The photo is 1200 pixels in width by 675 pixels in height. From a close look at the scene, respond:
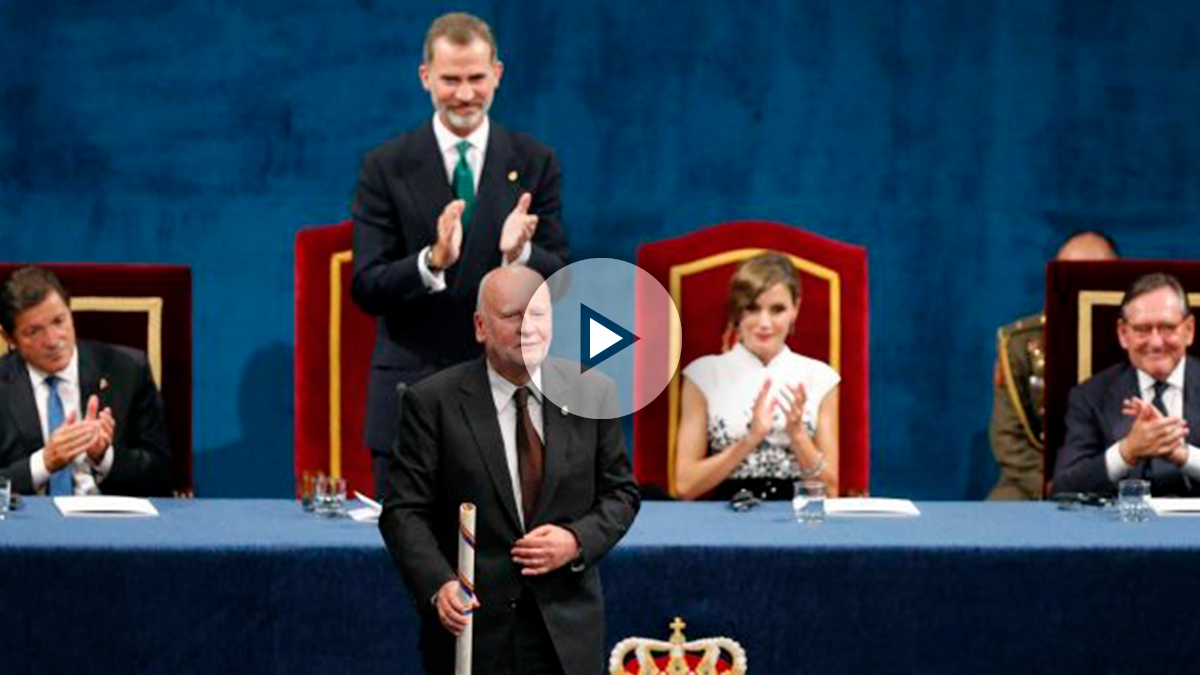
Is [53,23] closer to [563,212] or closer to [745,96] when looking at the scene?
[563,212]

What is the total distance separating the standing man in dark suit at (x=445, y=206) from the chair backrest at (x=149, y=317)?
529mm

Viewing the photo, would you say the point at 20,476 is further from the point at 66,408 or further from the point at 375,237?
the point at 375,237

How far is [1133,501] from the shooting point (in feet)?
15.4

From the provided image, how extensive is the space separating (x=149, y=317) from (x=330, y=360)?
1.81 ft

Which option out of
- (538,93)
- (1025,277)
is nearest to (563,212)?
(538,93)

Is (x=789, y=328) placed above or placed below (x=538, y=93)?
below

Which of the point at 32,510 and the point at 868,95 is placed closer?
the point at 32,510

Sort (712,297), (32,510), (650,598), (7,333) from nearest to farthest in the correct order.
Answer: (650,598), (32,510), (7,333), (712,297)

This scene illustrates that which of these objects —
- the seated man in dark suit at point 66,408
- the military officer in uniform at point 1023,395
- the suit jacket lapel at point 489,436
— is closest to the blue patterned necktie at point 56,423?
the seated man in dark suit at point 66,408

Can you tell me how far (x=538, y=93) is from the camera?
22.3 ft

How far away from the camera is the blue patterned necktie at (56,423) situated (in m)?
5.07

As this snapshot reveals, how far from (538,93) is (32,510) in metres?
2.57

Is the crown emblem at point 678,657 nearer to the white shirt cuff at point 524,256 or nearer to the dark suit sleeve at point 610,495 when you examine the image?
the dark suit sleeve at point 610,495
